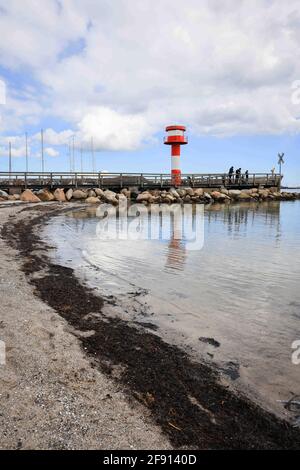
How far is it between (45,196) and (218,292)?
30.4 m

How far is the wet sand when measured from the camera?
315cm

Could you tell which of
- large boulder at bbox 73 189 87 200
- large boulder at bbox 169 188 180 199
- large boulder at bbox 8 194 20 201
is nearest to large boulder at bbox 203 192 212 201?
large boulder at bbox 169 188 180 199

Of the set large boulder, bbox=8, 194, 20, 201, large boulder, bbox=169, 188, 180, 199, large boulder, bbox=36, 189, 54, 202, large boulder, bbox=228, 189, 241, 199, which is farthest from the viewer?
large boulder, bbox=228, 189, 241, 199

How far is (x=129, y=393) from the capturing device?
3.82 metres

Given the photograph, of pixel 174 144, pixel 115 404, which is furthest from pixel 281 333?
pixel 174 144

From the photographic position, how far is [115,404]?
11.8 ft

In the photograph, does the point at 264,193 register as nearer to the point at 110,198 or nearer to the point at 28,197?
the point at 110,198

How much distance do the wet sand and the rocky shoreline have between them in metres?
29.4

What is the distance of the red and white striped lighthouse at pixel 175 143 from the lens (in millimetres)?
44156

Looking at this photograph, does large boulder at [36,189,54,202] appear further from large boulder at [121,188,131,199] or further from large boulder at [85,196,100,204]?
large boulder at [121,188,131,199]

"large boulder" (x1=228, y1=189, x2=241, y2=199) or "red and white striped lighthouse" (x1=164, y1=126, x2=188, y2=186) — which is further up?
"red and white striped lighthouse" (x1=164, y1=126, x2=188, y2=186)
